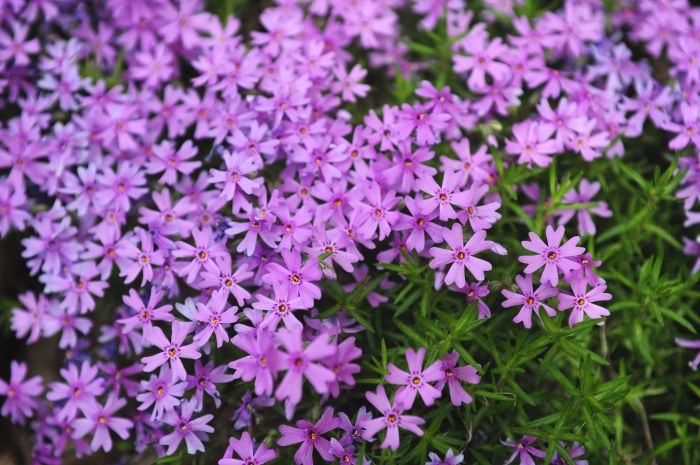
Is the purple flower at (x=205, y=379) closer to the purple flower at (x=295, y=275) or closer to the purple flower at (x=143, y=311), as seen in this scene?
the purple flower at (x=143, y=311)

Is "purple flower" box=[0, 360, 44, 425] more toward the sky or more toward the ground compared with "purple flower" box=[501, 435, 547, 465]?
more toward the ground

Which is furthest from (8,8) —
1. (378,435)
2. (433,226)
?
(378,435)

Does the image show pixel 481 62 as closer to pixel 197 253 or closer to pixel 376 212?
pixel 376 212

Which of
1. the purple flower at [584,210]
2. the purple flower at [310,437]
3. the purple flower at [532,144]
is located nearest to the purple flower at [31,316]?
the purple flower at [310,437]

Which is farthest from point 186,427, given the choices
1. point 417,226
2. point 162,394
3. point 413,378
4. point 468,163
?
point 468,163

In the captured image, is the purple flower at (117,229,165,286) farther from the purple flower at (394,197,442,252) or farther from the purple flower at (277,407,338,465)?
the purple flower at (394,197,442,252)

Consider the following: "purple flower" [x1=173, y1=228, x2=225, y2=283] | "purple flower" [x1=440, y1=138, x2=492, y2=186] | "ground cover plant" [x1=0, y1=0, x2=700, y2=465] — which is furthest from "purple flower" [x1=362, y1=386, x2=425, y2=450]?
"purple flower" [x1=440, y1=138, x2=492, y2=186]
